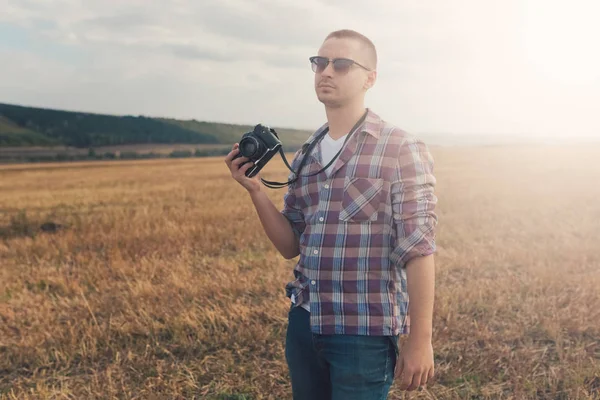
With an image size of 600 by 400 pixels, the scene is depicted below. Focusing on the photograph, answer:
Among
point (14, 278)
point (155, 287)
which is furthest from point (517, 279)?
point (14, 278)

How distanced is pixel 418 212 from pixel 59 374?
357 centimetres

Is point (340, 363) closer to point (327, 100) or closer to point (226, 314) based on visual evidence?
point (327, 100)

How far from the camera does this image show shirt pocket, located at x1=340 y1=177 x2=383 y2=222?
1.98 metres

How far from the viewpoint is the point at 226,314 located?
5.07m

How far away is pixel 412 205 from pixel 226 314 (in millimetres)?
3518

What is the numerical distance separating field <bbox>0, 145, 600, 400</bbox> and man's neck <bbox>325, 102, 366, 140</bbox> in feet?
7.85

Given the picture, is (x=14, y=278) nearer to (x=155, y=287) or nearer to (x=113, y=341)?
(x=155, y=287)

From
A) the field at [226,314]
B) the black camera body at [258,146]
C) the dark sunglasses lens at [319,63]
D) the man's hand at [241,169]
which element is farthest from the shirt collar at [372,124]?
the field at [226,314]

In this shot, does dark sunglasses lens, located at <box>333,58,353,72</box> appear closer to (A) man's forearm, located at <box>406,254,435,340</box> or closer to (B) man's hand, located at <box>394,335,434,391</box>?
(A) man's forearm, located at <box>406,254,435,340</box>

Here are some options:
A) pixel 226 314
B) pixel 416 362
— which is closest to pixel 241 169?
pixel 416 362

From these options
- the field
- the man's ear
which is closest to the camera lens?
the man's ear

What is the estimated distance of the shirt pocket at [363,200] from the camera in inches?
77.8

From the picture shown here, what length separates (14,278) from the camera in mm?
6949

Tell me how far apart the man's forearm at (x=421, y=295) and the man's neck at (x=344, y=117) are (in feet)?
1.97
